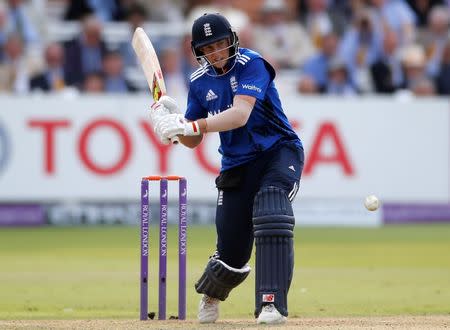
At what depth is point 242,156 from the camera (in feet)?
22.0

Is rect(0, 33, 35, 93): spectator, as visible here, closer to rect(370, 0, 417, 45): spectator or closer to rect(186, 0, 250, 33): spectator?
rect(186, 0, 250, 33): spectator

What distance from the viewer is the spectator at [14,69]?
46.9 feet

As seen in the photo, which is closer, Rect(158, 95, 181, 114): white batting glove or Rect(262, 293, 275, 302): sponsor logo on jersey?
Rect(262, 293, 275, 302): sponsor logo on jersey

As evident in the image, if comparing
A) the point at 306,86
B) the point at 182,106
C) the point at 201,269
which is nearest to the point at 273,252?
the point at 201,269

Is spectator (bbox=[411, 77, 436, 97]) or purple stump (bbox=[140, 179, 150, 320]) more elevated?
spectator (bbox=[411, 77, 436, 97])

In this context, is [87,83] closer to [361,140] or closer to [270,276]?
[361,140]

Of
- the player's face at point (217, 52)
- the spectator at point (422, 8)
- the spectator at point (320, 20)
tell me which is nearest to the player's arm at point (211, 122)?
the player's face at point (217, 52)

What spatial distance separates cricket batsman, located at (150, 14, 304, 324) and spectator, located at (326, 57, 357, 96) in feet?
26.3

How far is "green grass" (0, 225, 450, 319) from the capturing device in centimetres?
780

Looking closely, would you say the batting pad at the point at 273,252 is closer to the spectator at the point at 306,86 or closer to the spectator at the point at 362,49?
the spectator at the point at 306,86

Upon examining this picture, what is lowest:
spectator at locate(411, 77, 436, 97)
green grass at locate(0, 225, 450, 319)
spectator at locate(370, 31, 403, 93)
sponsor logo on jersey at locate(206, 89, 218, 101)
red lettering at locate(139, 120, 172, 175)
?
green grass at locate(0, 225, 450, 319)

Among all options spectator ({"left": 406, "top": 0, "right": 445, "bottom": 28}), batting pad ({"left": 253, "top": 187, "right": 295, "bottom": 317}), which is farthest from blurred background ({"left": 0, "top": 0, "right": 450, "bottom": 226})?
batting pad ({"left": 253, "top": 187, "right": 295, "bottom": 317})

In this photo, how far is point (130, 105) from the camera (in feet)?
45.6

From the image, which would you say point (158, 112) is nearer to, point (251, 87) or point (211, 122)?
point (211, 122)
